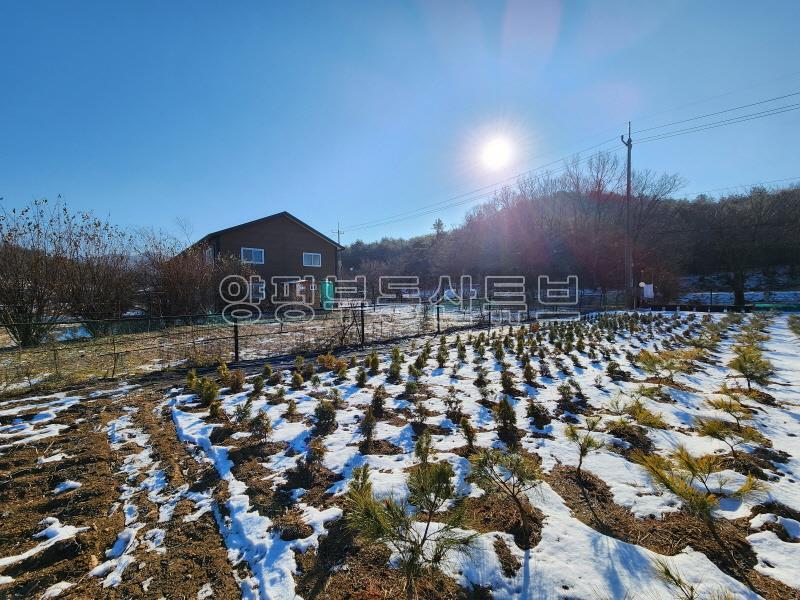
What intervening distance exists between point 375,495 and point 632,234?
3107cm

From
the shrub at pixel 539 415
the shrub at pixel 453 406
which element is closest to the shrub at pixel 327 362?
the shrub at pixel 453 406

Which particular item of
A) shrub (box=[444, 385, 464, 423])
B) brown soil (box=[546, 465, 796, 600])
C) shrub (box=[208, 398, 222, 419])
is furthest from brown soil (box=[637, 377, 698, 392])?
shrub (box=[208, 398, 222, 419])

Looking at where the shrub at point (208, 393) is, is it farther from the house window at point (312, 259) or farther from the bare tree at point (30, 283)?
the house window at point (312, 259)

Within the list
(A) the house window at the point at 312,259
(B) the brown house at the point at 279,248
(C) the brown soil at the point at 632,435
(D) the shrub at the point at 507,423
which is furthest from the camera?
(A) the house window at the point at 312,259

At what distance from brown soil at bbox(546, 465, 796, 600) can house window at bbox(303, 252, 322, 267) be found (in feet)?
79.2

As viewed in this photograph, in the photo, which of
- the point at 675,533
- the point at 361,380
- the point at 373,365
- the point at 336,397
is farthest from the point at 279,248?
the point at 675,533

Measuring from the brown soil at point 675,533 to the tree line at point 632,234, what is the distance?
77.7ft

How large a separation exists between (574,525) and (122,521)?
3.00 metres

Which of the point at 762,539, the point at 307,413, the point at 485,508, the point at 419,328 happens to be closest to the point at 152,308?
the point at 419,328

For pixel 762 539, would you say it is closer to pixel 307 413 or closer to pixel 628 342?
pixel 307 413

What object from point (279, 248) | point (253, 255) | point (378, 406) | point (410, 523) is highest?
point (279, 248)

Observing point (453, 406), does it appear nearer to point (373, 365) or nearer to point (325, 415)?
point (325, 415)

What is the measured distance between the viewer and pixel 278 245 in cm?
2317

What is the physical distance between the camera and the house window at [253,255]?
70.1ft
